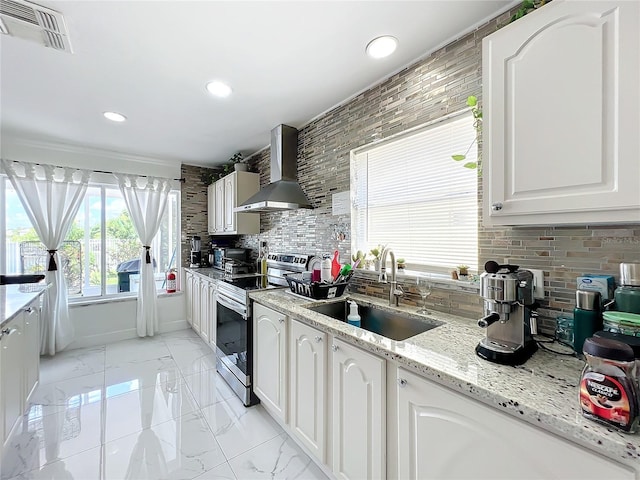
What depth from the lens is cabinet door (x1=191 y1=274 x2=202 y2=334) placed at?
11.6 feet

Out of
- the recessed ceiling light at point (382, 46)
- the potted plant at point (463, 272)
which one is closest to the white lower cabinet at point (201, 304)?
the potted plant at point (463, 272)

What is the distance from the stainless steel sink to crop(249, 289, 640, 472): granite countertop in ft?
0.57

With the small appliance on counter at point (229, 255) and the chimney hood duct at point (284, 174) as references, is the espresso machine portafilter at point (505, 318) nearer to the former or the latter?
the chimney hood duct at point (284, 174)

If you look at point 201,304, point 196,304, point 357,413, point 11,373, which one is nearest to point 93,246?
point 196,304

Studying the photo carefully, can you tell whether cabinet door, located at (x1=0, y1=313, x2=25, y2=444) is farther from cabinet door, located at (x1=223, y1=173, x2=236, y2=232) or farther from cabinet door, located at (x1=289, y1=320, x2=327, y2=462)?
cabinet door, located at (x1=223, y1=173, x2=236, y2=232)

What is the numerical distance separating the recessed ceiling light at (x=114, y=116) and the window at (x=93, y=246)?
4.69 feet

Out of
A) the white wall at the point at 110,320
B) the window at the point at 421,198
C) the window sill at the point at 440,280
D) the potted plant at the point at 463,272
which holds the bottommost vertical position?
the white wall at the point at 110,320

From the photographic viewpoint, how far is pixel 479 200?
4.94 feet

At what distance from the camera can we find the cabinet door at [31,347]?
198 cm

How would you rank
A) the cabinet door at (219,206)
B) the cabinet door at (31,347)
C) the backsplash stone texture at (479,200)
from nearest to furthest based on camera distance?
the backsplash stone texture at (479,200)
the cabinet door at (31,347)
the cabinet door at (219,206)

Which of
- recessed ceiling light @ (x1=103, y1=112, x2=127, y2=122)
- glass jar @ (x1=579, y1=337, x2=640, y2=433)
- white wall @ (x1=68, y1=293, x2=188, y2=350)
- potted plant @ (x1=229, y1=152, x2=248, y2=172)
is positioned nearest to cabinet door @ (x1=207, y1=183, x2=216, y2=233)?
potted plant @ (x1=229, y1=152, x2=248, y2=172)

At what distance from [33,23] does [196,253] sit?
2941 mm

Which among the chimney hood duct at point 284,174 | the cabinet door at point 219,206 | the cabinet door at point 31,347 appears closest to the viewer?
the cabinet door at point 31,347

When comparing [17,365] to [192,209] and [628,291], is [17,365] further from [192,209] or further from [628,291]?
[628,291]
